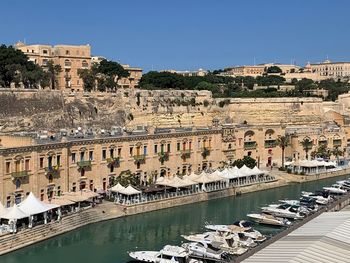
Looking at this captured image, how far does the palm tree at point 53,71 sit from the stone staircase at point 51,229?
47.4 m

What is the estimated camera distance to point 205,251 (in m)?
32.9

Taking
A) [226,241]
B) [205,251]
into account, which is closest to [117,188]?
[226,241]

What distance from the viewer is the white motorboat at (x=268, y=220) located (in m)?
41.4

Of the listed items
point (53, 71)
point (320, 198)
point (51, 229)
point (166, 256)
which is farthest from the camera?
point (53, 71)

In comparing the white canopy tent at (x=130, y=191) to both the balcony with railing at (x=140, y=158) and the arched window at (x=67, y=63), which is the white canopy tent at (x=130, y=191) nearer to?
the balcony with railing at (x=140, y=158)

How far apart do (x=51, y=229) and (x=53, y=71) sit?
55273 millimetres

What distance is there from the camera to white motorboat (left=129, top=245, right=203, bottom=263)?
1260 inches

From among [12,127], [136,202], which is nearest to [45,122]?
[12,127]

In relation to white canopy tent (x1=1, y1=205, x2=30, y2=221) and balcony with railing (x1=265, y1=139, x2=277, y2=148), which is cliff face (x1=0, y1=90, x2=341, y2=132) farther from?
white canopy tent (x1=1, y1=205, x2=30, y2=221)

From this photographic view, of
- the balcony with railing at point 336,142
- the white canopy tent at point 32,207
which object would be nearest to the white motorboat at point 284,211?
the white canopy tent at point 32,207

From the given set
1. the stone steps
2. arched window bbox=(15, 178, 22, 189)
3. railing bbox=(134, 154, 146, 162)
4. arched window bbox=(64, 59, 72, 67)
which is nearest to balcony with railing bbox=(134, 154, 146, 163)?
railing bbox=(134, 154, 146, 162)

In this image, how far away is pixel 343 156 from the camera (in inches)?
2975

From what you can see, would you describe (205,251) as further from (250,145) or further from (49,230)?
(250,145)

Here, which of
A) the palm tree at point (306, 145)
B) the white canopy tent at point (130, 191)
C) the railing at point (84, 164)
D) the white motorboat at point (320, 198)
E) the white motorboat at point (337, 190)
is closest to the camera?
the white canopy tent at point (130, 191)
